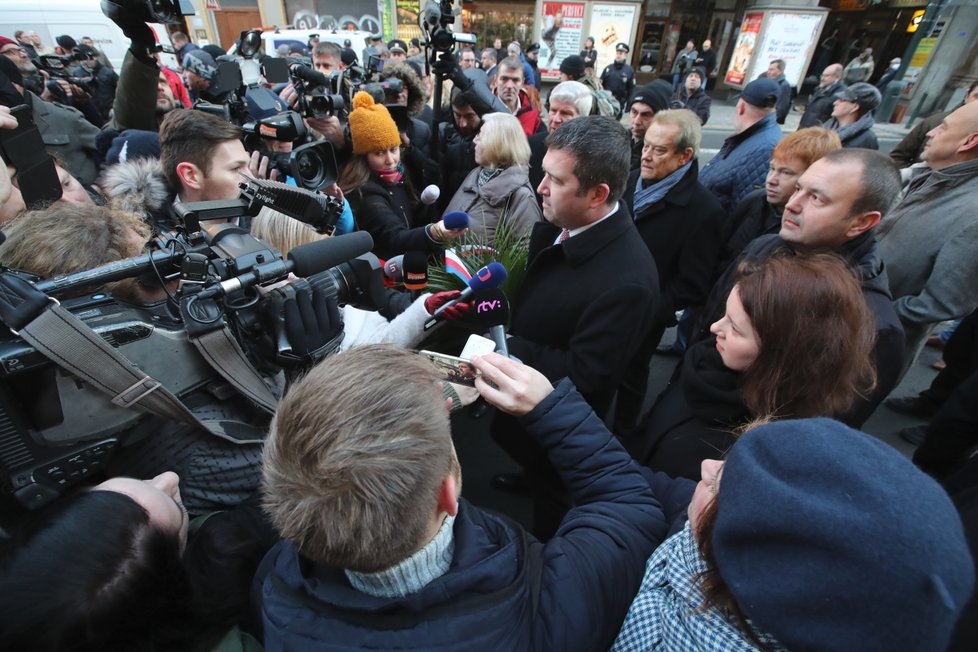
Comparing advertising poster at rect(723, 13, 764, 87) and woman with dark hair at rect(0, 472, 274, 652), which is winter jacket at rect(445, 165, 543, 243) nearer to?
woman with dark hair at rect(0, 472, 274, 652)

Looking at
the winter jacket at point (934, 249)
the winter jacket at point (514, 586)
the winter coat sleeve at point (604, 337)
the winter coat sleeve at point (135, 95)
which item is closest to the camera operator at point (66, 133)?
the winter coat sleeve at point (135, 95)

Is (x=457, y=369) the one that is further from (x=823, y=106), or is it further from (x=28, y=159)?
(x=823, y=106)

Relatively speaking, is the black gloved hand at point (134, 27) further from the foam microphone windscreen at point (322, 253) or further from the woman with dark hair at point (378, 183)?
the foam microphone windscreen at point (322, 253)

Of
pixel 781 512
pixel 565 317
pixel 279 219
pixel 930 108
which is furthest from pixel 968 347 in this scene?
pixel 930 108

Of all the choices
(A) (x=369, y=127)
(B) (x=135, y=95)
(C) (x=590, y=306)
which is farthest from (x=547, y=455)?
(B) (x=135, y=95)

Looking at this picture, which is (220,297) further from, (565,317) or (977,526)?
(977,526)

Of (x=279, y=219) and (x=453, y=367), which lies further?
(x=279, y=219)

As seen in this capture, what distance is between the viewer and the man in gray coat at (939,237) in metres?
2.25

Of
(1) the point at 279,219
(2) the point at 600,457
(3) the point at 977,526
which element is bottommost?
(3) the point at 977,526

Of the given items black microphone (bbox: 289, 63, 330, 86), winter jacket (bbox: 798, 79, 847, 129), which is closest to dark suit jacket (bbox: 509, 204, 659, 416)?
black microphone (bbox: 289, 63, 330, 86)

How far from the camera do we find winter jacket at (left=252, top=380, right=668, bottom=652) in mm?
738

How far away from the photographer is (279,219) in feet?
5.71

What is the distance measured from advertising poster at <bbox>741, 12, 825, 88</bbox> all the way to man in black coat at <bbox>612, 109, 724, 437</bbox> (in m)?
13.3

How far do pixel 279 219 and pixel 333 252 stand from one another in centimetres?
67
